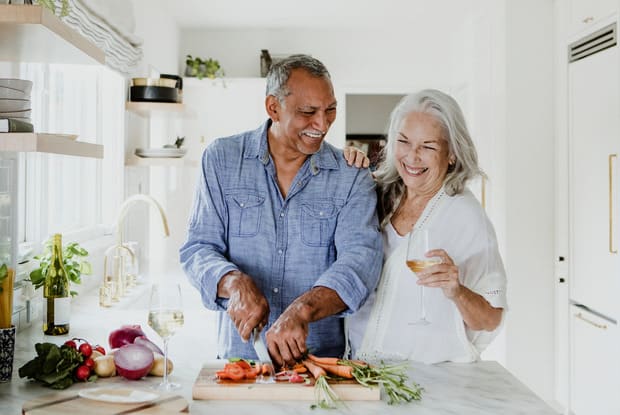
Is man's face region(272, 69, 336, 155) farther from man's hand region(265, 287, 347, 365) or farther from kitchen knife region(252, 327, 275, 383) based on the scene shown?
kitchen knife region(252, 327, 275, 383)

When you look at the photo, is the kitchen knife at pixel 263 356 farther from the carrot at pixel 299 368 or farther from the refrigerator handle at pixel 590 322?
the refrigerator handle at pixel 590 322

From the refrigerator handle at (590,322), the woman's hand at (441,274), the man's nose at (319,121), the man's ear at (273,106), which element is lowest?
the refrigerator handle at (590,322)

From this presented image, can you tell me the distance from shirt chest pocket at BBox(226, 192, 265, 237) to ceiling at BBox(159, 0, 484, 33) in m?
3.37

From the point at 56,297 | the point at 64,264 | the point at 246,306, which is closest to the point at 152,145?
the point at 64,264

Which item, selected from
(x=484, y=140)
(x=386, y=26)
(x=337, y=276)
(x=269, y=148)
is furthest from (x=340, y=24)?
(x=337, y=276)

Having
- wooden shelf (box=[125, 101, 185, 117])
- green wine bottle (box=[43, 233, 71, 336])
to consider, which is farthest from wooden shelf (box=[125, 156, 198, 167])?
green wine bottle (box=[43, 233, 71, 336])

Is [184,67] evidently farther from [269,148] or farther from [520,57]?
[269,148]

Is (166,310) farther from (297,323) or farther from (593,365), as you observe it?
(593,365)

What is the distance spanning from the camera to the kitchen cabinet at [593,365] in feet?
10.6

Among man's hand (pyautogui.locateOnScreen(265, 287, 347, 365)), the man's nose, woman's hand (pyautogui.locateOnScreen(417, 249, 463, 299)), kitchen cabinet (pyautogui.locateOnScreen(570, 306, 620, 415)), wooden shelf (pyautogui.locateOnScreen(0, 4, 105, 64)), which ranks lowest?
kitchen cabinet (pyautogui.locateOnScreen(570, 306, 620, 415))

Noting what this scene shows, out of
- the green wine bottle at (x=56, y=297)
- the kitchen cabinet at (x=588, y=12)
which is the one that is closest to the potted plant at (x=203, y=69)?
the kitchen cabinet at (x=588, y=12)

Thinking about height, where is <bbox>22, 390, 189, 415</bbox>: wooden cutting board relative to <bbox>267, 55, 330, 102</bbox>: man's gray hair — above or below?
below

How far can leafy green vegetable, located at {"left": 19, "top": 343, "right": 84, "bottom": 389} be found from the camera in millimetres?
1522

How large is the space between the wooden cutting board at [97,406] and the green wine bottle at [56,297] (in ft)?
3.11
